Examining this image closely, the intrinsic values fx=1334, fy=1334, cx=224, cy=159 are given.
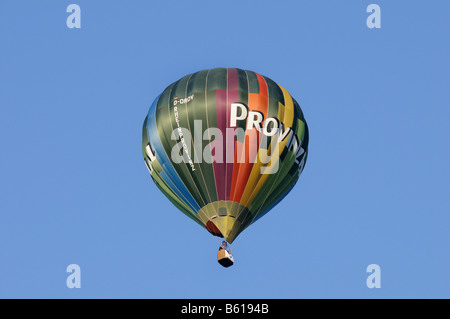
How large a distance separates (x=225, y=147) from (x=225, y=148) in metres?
0.03

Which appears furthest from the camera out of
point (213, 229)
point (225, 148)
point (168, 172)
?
point (168, 172)

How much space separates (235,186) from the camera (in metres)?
37.2

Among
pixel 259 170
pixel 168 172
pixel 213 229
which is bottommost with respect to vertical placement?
pixel 213 229

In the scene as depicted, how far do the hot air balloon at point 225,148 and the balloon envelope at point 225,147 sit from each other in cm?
3

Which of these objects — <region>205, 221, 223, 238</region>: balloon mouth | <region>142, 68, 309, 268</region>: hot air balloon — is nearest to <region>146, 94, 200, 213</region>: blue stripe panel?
<region>142, 68, 309, 268</region>: hot air balloon

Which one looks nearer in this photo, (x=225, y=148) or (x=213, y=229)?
(x=225, y=148)

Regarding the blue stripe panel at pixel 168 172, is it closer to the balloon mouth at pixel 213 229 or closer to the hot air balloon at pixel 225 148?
the hot air balloon at pixel 225 148

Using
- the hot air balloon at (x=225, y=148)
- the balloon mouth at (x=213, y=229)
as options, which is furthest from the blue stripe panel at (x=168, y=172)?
the balloon mouth at (x=213, y=229)

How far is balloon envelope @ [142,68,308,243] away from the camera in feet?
122

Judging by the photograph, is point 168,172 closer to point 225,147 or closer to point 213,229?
point 225,147

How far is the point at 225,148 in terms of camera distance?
1463 inches

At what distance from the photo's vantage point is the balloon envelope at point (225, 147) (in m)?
37.2

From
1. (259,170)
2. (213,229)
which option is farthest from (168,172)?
(259,170)

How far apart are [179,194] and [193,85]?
3.15 meters
